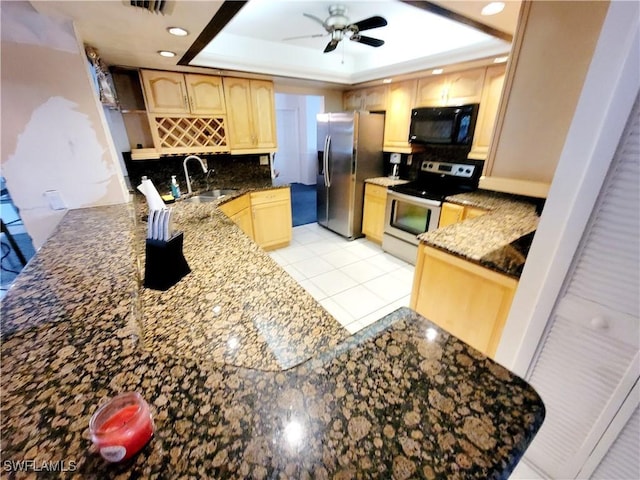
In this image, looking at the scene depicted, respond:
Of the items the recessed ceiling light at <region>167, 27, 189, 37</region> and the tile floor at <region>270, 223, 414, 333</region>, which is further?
the tile floor at <region>270, 223, 414, 333</region>

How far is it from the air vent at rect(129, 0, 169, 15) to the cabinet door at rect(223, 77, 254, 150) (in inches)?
66.2

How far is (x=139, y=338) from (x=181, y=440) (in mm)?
383

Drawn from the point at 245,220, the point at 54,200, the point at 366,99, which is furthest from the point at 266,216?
the point at 366,99

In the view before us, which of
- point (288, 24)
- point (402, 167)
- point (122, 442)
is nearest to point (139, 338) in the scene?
point (122, 442)

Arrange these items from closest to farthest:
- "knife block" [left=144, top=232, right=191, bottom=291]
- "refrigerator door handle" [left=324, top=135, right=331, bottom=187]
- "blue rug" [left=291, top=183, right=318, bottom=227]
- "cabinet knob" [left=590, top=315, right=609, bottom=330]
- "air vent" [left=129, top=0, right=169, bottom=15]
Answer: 1. "cabinet knob" [left=590, top=315, right=609, bottom=330]
2. "knife block" [left=144, top=232, right=191, bottom=291]
3. "air vent" [left=129, top=0, right=169, bottom=15]
4. "refrigerator door handle" [left=324, top=135, right=331, bottom=187]
5. "blue rug" [left=291, top=183, right=318, bottom=227]

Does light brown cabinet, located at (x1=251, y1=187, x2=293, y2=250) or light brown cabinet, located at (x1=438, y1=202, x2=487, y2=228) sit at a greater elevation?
light brown cabinet, located at (x1=438, y1=202, x2=487, y2=228)

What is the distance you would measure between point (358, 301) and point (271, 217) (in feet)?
5.18

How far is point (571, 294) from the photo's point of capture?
97cm

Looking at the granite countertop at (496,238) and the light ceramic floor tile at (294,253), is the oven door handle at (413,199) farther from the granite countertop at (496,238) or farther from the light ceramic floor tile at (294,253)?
the light ceramic floor tile at (294,253)

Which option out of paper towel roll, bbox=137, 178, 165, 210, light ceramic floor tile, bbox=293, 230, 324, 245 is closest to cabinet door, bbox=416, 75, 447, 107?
light ceramic floor tile, bbox=293, 230, 324, 245

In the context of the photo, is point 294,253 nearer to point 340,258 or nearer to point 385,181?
point 340,258

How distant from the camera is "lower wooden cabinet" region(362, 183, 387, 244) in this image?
3525 mm

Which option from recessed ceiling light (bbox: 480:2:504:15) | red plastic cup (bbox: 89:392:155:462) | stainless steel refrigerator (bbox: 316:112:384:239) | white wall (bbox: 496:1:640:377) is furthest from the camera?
stainless steel refrigerator (bbox: 316:112:384:239)

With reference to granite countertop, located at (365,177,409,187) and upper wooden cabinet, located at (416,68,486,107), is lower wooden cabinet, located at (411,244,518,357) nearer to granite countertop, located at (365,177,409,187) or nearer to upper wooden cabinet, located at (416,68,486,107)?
granite countertop, located at (365,177,409,187)
